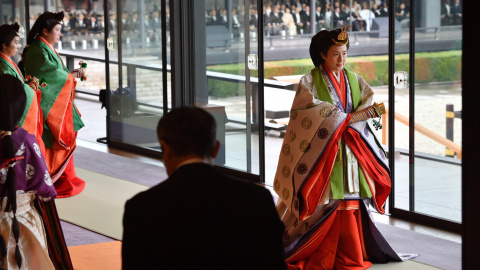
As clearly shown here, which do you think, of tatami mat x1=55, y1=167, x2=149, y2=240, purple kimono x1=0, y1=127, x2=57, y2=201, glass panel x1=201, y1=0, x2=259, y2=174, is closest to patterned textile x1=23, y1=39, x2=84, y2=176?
tatami mat x1=55, y1=167, x2=149, y2=240

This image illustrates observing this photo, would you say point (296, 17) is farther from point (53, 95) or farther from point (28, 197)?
point (28, 197)

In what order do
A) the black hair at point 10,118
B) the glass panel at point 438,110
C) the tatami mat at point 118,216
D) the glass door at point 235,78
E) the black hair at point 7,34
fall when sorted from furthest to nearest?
the glass door at point 235,78 < the black hair at point 7,34 < the glass panel at point 438,110 < the tatami mat at point 118,216 < the black hair at point 10,118

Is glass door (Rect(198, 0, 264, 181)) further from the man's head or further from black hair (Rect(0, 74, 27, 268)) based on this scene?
the man's head

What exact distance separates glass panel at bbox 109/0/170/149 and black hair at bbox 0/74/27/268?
4.24 metres

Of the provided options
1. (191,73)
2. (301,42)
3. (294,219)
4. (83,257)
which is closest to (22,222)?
(83,257)

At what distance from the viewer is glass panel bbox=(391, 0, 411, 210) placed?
207 inches

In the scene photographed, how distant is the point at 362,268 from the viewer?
4.17 meters

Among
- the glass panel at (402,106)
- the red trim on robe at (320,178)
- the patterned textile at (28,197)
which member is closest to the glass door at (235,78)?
the glass panel at (402,106)

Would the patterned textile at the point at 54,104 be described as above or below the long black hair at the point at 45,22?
below

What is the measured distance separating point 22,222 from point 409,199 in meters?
2.65

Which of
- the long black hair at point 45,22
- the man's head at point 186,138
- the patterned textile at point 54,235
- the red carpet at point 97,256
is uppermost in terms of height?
the long black hair at point 45,22

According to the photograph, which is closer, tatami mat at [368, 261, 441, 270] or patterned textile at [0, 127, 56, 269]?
patterned textile at [0, 127, 56, 269]

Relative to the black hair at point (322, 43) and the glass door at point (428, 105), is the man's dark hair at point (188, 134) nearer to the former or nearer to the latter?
the black hair at point (322, 43)

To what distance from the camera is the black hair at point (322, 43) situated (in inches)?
163
